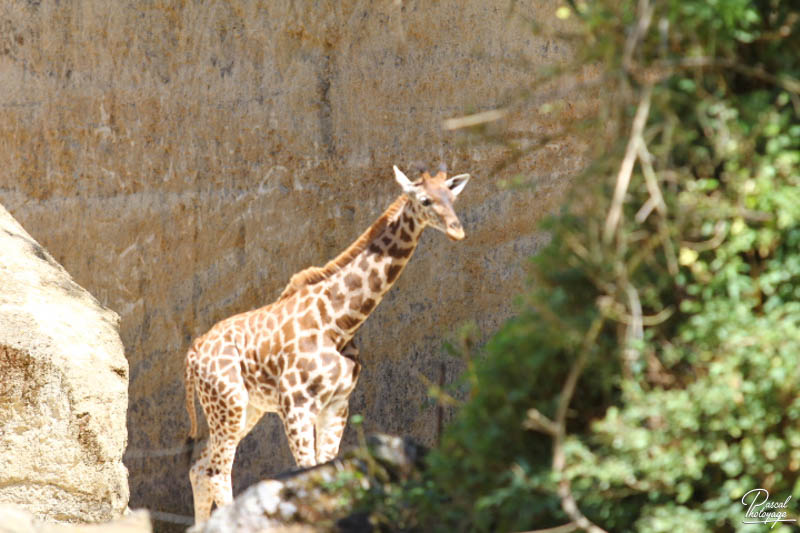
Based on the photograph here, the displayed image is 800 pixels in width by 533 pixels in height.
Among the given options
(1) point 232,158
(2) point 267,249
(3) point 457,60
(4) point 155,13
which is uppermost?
(4) point 155,13

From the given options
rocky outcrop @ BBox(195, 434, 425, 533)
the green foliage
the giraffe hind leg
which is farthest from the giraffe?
the green foliage

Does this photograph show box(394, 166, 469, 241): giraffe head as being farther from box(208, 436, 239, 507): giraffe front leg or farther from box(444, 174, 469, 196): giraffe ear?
box(208, 436, 239, 507): giraffe front leg

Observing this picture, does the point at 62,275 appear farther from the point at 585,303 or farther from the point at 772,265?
the point at 772,265

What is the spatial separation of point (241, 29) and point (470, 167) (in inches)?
→ 75.9

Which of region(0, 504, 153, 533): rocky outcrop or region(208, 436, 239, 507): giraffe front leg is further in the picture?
region(208, 436, 239, 507): giraffe front leg

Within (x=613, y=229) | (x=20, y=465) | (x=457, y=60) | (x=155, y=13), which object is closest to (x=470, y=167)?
(x=457, y=60)

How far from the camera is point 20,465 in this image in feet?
16.7

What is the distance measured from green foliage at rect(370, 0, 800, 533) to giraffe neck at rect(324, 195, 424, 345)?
79.9 inches

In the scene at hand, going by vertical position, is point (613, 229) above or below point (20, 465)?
above

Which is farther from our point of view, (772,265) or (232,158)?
(232,158)

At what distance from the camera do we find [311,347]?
18.6 ft

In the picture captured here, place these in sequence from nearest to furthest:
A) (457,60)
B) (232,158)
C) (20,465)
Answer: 1. (20,465)
2. (457,60)
3. (232,158)

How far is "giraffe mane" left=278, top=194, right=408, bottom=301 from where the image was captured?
578cm

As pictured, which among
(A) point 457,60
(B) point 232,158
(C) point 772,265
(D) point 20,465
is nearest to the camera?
(C) point 772,265
